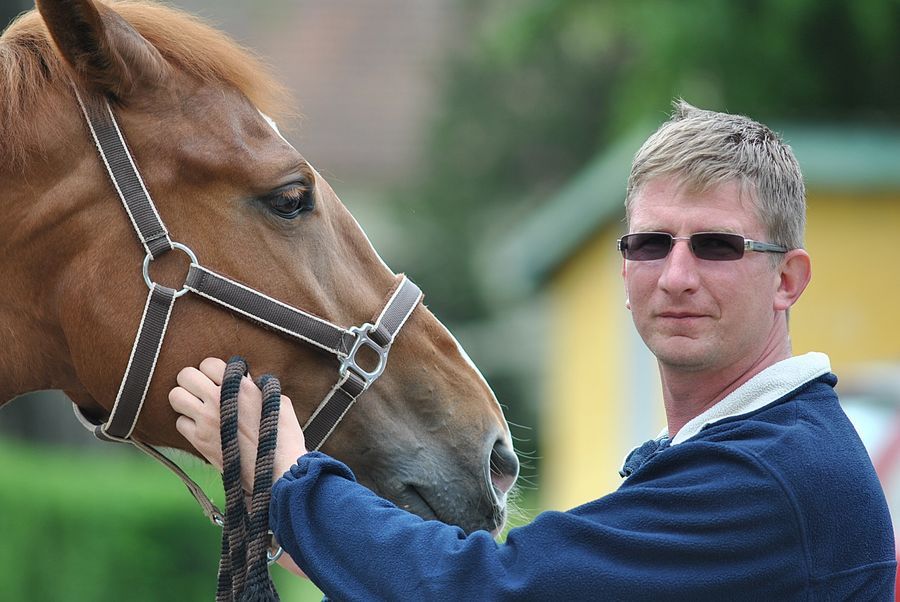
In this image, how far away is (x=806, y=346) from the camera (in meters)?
8.43

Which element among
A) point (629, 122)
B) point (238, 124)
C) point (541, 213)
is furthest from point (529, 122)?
point (238, 124)

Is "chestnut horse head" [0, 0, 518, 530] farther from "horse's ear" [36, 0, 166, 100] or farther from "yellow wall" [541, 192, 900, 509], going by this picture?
"yellow wall" [541, 192, 900, 509]

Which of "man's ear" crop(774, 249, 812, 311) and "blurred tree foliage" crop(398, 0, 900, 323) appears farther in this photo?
"blurred tree foliage" crop(398, 0, 900, 323)

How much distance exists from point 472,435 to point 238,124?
88 cm

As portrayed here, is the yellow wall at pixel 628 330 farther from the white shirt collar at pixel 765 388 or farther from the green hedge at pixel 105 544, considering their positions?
the white shirt collar at pixel 765 388

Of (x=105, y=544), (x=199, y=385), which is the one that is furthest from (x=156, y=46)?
(x=105, y=544)

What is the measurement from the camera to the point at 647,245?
→ 7.25 ft

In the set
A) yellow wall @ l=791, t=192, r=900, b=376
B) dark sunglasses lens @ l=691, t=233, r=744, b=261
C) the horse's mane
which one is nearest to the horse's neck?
the horse's mane

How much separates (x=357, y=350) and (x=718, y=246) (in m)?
0.88

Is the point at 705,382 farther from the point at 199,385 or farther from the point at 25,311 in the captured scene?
the point at 25,311

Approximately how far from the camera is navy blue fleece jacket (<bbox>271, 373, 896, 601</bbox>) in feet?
6.18

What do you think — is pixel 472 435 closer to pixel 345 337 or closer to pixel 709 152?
pixel 345 337

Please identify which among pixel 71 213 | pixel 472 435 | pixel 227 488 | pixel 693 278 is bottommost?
pixel 227 488

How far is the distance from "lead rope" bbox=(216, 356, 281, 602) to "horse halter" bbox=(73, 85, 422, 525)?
6.5 inches
